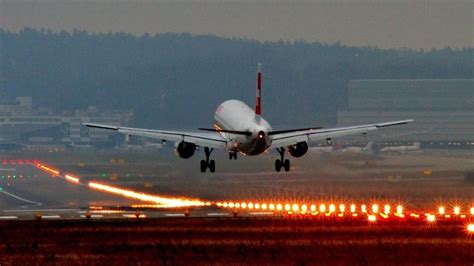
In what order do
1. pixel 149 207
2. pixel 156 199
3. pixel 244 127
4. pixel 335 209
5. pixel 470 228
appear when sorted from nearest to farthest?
pixel 470 228 < pixel 335 209 < pixel 244 127 < pixel 149 207 < pixel 156 199

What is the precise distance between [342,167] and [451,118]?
83.0 m

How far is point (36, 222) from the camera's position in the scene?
72.7 meters

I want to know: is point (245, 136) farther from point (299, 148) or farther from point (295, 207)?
point (299, 148)

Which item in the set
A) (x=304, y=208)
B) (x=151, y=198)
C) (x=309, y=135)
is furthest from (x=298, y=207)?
(x=151, y=198)

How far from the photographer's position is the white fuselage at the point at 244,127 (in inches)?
3231

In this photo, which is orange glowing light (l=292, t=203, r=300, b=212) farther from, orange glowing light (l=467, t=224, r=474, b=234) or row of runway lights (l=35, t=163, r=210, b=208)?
orange glowing light (l=467, t=224, r=474, b=234)

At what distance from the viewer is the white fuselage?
8206 centimetres

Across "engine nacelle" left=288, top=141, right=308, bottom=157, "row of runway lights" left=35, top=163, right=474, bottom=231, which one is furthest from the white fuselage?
"row of runway lights" left=35, top=163, right=474, bottom=231

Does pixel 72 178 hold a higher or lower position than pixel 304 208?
higher

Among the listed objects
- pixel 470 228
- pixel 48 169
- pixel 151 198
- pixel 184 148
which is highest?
pixel 48 169

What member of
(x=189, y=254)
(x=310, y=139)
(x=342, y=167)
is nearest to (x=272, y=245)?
(x=189, y=254)

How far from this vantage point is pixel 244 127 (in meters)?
84.1

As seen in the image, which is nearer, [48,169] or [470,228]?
[470,228]

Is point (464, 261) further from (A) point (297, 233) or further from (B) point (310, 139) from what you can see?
(B) point (310, 139)
